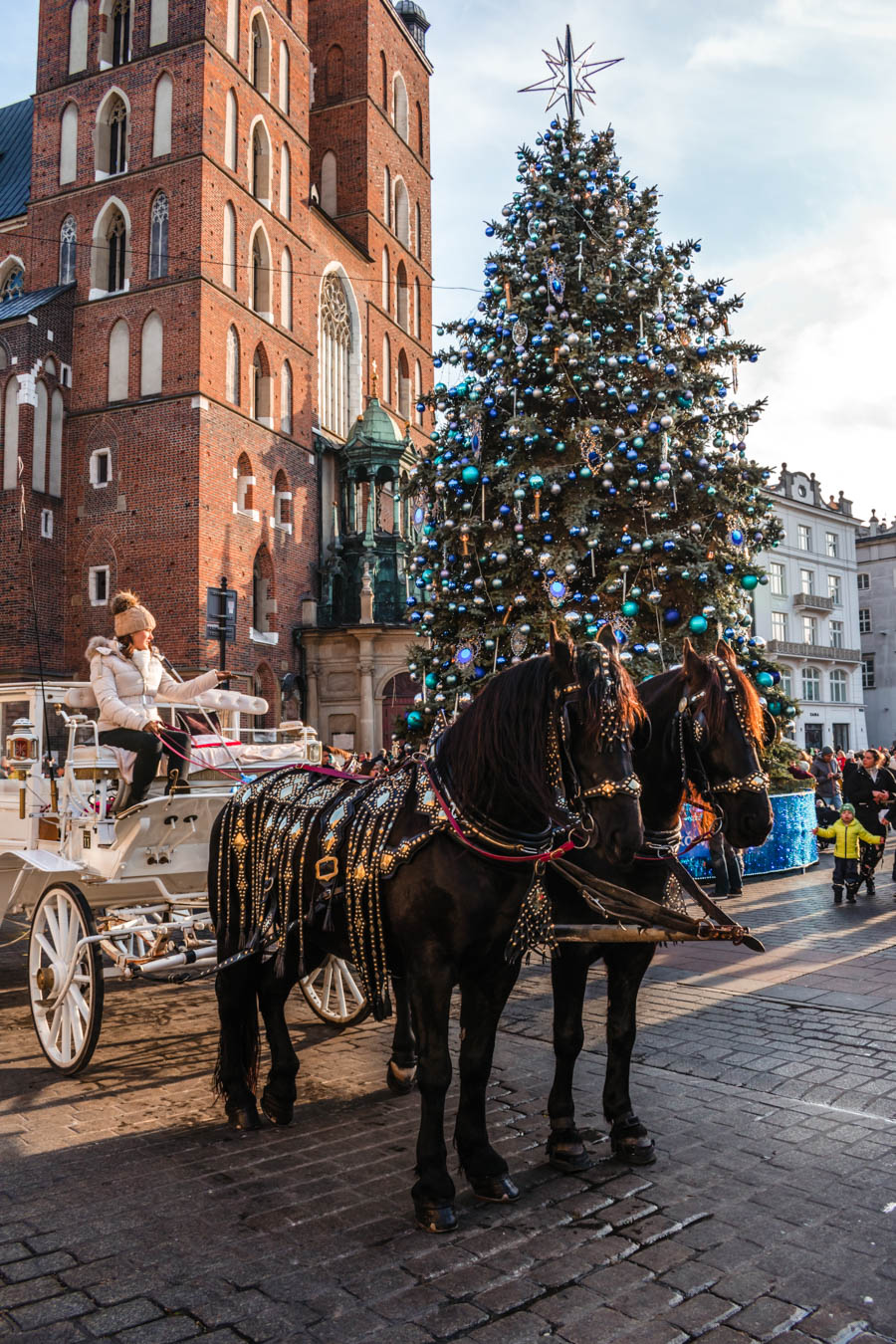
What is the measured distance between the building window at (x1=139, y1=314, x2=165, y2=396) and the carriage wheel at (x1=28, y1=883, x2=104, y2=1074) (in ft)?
64.8

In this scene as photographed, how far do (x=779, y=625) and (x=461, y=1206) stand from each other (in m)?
42.9

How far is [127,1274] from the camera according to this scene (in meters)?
3.20

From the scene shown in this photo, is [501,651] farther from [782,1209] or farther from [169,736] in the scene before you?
[782,1209]

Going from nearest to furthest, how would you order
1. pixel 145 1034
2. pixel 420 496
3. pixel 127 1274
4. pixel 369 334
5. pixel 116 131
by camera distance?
pixel 127 1274
pixel 145 1034
pixel 420 496
pixel 116 131
pixel 369 334

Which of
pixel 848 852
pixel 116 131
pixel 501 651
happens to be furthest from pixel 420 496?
pixel 116 131

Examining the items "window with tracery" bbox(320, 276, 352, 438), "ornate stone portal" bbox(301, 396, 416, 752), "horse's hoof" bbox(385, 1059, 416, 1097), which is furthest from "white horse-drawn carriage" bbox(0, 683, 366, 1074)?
"window with tracery" bbox(320, 276, 352, 438)

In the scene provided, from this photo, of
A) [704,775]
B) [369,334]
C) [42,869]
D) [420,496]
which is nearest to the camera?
[704,775]

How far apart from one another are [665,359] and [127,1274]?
1082 cm

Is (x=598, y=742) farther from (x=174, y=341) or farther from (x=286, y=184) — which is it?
(x=286, y=184)

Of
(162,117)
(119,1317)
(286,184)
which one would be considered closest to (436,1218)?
(119,1317)

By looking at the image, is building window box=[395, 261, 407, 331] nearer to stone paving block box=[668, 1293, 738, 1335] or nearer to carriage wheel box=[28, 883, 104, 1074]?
carriage wheel box=[28, 883, 104, 1074]

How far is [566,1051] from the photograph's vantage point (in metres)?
4.27

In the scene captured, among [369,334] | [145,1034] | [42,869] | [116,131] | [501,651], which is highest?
[116,131]

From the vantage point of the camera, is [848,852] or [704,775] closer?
[704,775]
